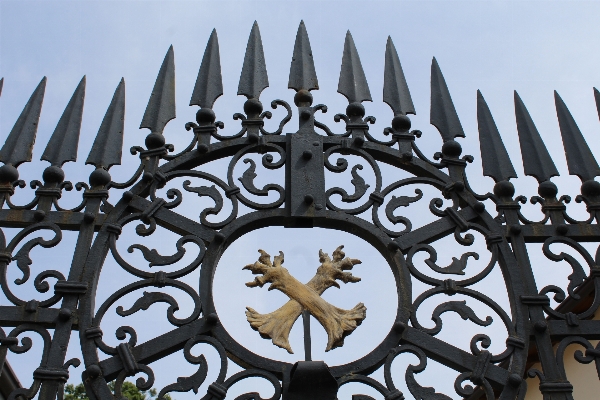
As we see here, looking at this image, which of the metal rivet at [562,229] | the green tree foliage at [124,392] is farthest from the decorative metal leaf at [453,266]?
Result: the green tree foliage at [124,392]

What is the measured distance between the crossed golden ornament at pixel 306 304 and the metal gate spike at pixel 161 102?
1.44 meters

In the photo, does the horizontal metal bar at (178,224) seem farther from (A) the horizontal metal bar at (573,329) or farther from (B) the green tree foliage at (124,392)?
(B) the green tree foliage at (124,392)

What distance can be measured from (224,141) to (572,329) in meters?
2.80

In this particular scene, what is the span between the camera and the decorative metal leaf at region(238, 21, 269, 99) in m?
6.11

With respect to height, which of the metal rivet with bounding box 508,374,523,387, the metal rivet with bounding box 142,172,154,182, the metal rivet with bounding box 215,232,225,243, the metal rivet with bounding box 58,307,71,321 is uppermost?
the metal rivet with bounding box 142,172,154,182

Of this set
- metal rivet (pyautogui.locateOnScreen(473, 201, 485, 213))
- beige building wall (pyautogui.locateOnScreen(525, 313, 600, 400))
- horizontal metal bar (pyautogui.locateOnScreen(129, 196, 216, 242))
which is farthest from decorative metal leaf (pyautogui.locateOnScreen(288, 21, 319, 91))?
beige building wall (pyautogui.locateOnScreen(525, 313, 600, 400))

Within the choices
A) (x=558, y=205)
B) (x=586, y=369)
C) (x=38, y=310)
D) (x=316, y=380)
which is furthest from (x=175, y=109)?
(x=586, y=369)

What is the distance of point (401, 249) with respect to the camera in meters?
5.28

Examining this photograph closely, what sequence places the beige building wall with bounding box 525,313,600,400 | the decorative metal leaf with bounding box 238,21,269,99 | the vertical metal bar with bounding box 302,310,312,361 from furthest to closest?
the beige building wall with bounding box 525,313,600,400 < the decorative metal leaf with bounding box 238,21,269,99 < the vertical metal bar with bounding box 302,310,312,361

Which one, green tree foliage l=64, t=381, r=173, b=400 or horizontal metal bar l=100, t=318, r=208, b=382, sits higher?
green tree foliage l=64, t=381, r=173, b=400

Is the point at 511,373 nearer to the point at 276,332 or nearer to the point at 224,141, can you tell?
the point at 276,332

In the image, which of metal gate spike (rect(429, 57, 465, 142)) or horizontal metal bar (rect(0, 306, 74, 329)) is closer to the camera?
horizontal metal bar (rect(0, 306, 74, 329))

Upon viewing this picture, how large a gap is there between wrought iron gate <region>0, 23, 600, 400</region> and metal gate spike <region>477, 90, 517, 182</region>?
11 millimetres

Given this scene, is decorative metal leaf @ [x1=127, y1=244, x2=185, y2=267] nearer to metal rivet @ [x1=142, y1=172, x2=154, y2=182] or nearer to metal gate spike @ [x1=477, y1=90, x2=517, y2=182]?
metal rivet @ [x1=142, y1=172, x2=154, y2=182]
